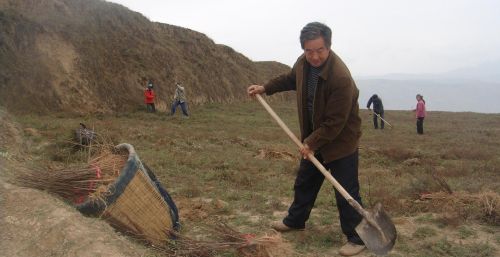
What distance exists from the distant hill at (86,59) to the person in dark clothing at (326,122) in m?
13.8

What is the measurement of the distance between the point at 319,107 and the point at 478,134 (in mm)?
16853

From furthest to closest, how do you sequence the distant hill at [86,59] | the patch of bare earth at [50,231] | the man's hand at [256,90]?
1. the distant hill at [86,59]
2. the man's hand at [256,90]
3. the patch of bare earth at [50,231]

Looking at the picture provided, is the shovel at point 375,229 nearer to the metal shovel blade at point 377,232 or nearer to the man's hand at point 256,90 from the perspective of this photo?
the metal shovel blade at point 377,232

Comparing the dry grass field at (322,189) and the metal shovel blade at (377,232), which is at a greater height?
the metal shovel blade at (377,232)

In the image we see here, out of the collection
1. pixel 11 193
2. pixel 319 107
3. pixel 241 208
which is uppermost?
pixel 319 107

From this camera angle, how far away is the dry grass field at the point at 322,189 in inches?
186

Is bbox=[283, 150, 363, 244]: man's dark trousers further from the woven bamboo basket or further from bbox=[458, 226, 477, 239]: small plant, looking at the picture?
the woven bamboo basket

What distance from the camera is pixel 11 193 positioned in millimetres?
4059

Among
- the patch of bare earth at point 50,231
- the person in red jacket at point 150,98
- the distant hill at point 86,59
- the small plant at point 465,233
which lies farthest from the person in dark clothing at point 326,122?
the person in red jacket at point 150,98

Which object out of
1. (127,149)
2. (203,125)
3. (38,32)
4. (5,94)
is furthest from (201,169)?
(38,32)

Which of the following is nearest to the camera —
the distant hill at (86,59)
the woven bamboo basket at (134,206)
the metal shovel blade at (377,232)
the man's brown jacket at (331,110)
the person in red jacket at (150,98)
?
the woven bamboo basket at (134,206)

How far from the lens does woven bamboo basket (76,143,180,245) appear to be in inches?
149

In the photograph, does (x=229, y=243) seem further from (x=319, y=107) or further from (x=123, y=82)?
(x=123, y=82)

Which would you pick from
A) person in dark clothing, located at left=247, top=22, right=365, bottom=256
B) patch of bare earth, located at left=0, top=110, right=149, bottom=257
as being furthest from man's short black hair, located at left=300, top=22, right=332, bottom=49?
patch of bare earth, located at left=0, top=110, right=149, bottom=257
